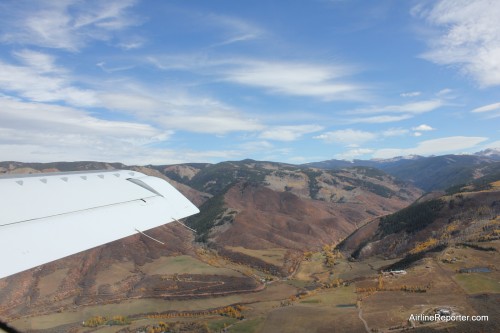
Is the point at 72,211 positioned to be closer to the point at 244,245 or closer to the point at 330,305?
the point at 330,305

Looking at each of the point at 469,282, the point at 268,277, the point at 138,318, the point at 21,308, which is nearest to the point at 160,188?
the point at 469,282

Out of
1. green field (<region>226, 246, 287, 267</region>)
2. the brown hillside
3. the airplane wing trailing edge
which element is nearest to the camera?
the airplane wing trailing edge

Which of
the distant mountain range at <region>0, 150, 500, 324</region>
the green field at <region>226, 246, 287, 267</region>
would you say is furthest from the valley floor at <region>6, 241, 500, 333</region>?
the green field at <region>226, 246, 287, 267</region>

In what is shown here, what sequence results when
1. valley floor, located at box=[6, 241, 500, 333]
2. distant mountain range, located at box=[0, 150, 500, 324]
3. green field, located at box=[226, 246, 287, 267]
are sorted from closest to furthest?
1. valley floor, located at box=[6, 241, 500, 333]
2. distant mountain range, located at box=[0, 150, 500, 324]
3. green field, located at box=[226, 246, 287, 267]

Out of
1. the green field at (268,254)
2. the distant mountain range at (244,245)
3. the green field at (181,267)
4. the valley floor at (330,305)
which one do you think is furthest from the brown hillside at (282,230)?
the valley floor at (330,305)

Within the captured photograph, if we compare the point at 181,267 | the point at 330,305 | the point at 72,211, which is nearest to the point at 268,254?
the point at 181,267

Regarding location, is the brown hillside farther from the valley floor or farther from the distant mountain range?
the valley floor

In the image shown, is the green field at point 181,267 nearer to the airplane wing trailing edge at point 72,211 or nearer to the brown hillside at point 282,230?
the brown hillside at point 282,230

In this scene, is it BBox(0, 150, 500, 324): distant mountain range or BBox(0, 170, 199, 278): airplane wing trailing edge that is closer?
BBox(0, 170, 199, 278): airplane wing trailing edge
